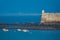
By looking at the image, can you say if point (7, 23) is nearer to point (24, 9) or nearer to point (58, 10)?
point (24, 9)

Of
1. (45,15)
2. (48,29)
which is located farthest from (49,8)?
(48,29)

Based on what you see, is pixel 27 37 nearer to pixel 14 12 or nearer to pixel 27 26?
pixel 27 26

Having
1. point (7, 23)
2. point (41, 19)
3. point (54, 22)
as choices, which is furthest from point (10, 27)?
point (54, 22)

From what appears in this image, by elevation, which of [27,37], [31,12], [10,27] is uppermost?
[31,12]

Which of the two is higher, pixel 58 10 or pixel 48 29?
pixel 58 10

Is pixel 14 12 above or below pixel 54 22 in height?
above
